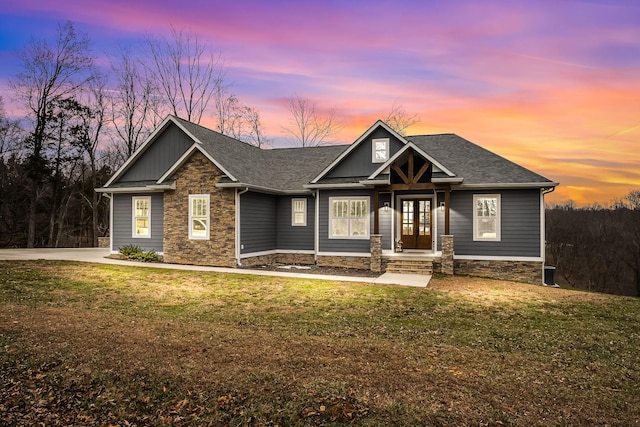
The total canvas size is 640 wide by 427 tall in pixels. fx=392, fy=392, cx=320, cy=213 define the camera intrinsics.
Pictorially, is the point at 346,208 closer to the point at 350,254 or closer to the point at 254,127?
the point at 350,254

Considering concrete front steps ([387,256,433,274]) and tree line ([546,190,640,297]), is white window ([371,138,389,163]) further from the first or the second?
tree line ([546,190,640,297])

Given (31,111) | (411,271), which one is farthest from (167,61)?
(411,271)

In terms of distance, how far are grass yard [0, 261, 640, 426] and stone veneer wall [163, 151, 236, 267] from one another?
186 inches

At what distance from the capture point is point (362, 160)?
16.9m

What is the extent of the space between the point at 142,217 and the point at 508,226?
15.8 metres

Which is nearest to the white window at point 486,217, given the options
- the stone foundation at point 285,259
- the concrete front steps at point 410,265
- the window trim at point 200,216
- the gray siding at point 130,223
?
the concrete front steps at point 410,265

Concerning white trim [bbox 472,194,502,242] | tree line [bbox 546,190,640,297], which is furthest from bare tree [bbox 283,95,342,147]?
tree line [bbox 546,190,640,297]

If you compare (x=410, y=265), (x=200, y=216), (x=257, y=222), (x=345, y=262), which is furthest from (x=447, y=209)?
(x=200, y=216)

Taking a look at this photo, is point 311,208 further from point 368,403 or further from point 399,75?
point 368,403

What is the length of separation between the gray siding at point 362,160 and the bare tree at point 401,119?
15866 mm

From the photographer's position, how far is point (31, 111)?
28.6 metres

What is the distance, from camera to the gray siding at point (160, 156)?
59.1 ft

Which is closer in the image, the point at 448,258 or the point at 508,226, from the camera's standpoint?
the point at 448,258

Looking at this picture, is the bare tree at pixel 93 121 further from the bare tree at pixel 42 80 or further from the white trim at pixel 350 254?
the white trim at pixel 350 254
